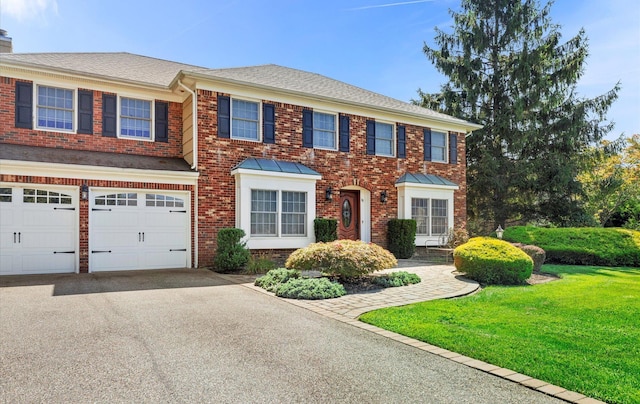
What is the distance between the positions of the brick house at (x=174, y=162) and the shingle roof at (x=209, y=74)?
0.28ft

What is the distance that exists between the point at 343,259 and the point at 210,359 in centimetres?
467

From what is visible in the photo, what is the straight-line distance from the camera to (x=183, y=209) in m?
12.7

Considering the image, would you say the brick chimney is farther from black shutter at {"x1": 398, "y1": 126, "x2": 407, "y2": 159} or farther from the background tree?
the background tree

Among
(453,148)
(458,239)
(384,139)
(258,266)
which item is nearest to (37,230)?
(258,266)

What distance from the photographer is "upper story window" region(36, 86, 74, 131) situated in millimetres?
11992


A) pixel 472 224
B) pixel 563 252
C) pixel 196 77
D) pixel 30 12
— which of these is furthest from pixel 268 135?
pixel 472 224

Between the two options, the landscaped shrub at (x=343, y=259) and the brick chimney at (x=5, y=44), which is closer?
the landscaped shrub at (x=343, y=259)

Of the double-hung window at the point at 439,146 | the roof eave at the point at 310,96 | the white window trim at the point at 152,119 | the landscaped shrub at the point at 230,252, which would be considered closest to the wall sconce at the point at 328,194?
the roof eave at the point at 310,96

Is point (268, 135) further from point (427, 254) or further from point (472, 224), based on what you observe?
point (472, 224)

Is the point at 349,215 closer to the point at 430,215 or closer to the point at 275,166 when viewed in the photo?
the point at 430,215

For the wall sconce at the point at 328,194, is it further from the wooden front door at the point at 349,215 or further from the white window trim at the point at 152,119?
the white window trim at the point at 152,119

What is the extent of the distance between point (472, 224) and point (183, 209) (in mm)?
16724

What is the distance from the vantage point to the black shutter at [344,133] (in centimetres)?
1546

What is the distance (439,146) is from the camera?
715 inches
